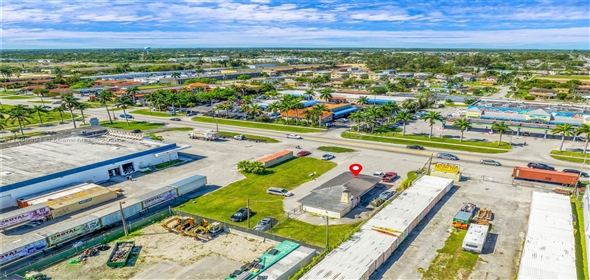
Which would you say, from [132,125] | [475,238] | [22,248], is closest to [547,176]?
[475,238]

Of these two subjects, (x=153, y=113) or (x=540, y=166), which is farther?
(x=153, y=113)

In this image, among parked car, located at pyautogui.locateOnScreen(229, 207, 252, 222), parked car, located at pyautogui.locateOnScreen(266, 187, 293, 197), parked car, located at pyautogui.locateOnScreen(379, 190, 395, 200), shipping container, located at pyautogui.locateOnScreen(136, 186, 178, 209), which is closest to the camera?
parked car, located at pyautogui.locateOnScreen(229, 207, 252, 222)

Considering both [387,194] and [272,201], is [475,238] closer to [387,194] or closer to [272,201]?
[387,194]

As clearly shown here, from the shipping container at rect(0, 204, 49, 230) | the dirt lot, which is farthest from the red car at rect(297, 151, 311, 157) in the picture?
the shipping container at rect(0, 204, 49, 230)

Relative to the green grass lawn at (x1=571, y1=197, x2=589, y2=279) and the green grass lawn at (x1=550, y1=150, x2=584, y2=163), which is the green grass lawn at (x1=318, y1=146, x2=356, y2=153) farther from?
the green grass lawn at (x1=571, y1=197, x2=589, y2=279)

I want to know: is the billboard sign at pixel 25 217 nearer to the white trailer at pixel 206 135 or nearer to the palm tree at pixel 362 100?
the white trailer at pixel 206 135
